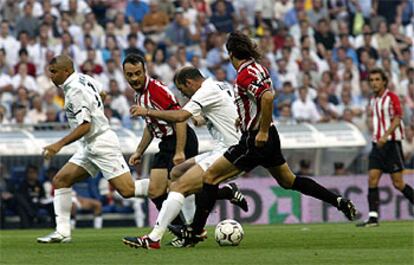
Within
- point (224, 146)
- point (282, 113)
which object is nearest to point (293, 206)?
point (282, 113)

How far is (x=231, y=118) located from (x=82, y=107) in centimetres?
169

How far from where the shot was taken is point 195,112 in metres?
14.1

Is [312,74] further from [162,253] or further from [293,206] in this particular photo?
[162,253]

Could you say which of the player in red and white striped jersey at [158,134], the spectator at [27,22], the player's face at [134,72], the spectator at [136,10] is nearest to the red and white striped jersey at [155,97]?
the player in red and white striped jersey at [158,134]

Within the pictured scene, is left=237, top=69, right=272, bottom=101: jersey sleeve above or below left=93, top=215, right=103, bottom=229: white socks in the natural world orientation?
above

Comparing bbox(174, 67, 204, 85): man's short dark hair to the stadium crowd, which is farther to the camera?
the stadium crowd

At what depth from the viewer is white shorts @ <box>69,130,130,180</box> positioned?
15625 millimetres

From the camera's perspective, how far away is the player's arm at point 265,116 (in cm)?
1353

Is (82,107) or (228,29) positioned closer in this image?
(82,107)

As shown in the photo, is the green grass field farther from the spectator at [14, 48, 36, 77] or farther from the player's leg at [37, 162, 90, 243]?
the spectator at [14, 48, 36, 77]

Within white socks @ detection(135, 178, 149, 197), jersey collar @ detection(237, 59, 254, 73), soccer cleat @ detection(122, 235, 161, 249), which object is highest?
jersey collar @ detection(237, 59, 254, 73)

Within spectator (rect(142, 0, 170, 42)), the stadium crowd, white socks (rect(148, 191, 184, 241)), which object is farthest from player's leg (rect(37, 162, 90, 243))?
spectator (rect(142, 0, 170, 42))

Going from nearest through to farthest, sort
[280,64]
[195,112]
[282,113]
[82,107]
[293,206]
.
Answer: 1. [195,112]
2. [82,107]
3. [293,206]
4. [282,113]
5. [280,64]

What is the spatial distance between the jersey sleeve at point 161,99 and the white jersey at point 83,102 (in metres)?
0.62
